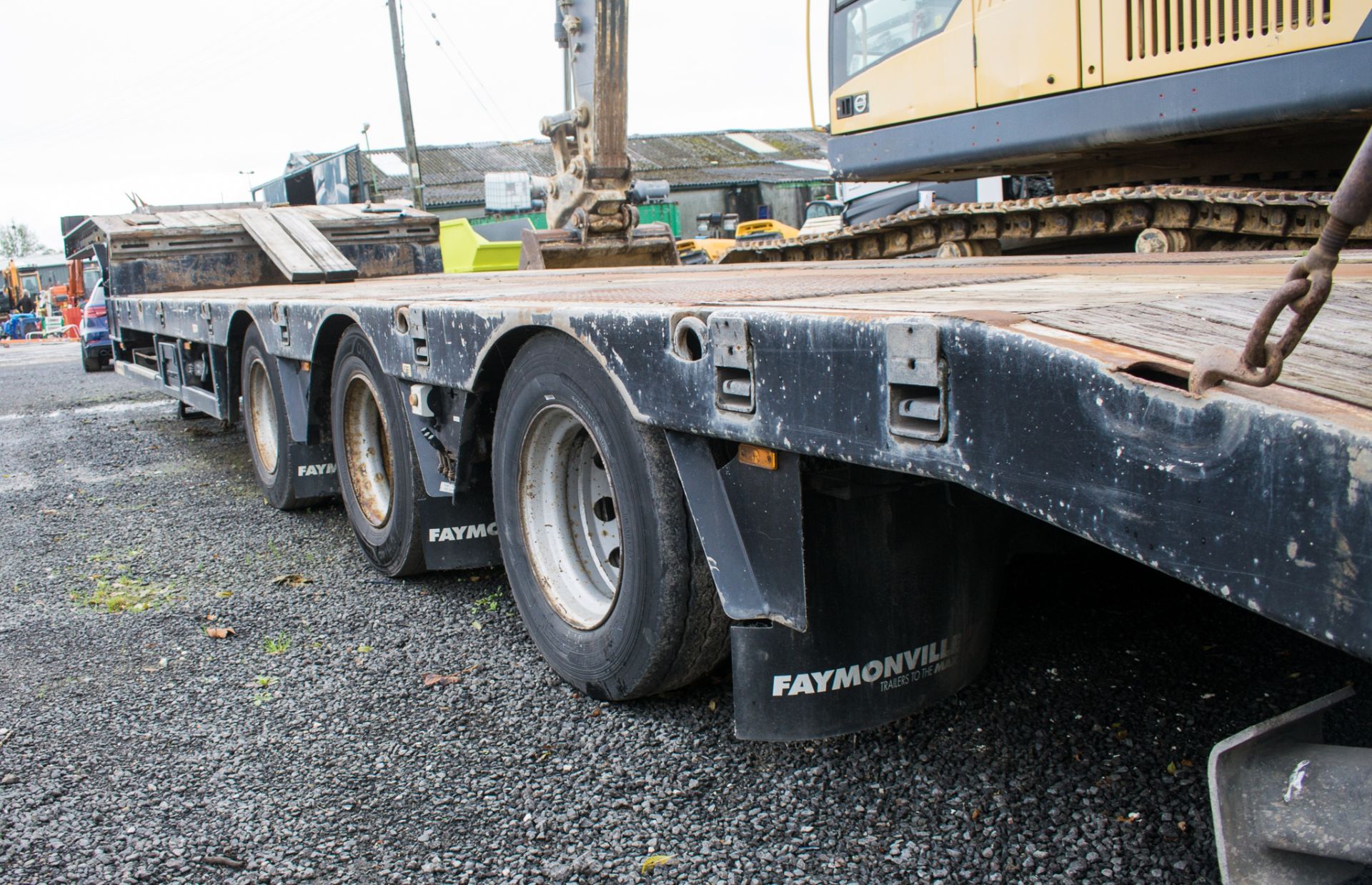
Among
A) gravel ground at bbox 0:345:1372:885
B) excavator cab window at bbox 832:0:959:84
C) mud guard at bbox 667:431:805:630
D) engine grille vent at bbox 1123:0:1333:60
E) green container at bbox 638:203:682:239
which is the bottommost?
gravel ground at bbox 0:345:1372:885

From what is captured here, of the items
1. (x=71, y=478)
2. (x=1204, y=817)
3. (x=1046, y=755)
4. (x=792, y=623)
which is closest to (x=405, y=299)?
(x=792, y=623)

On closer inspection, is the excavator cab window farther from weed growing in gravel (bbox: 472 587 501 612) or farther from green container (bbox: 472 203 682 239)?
green container (bbox: 472 203 682 239)

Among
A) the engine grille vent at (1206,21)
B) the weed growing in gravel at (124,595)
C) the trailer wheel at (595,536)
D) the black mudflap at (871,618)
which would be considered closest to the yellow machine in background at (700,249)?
the engine grille vent at (1206,21)

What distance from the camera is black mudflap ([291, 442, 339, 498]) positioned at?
5508 millimetres

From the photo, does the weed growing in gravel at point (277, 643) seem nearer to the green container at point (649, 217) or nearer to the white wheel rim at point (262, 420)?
the white wheel rim at point (262, 420)

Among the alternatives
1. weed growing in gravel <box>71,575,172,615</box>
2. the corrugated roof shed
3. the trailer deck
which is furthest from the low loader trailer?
the corrugated roof shed

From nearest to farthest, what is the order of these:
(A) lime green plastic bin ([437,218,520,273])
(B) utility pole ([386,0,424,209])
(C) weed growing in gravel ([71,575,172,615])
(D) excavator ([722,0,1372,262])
Result: (C) weed growing in gravel ([71,575,172,615]) → (D) excavator ([722,0,1372,262]) → (A) lime green plastic bin ([437,218,520,273]) → (B) utility pole ([386,0,424,209])

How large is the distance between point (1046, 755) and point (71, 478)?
662 cm

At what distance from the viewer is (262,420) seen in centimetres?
629

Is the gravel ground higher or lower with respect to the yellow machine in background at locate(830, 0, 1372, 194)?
lower

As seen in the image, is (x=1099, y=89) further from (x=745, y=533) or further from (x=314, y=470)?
(x=314, y=470)

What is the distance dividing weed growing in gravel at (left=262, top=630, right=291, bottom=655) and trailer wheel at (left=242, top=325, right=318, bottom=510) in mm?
1703

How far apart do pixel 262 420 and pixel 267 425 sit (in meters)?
0.05

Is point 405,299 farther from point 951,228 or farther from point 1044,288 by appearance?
point 951,228
